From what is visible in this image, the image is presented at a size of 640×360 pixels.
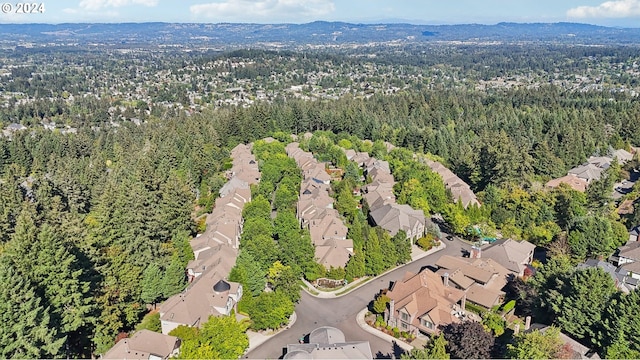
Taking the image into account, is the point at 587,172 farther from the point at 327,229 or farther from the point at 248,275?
the point at 248,275

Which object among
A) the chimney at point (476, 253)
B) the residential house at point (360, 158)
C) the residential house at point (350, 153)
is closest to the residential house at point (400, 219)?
the chimney at point (476, 253)

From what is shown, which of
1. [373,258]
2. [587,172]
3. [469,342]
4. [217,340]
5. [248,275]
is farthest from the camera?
[587,172]

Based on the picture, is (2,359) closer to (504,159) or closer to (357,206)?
(357,206)

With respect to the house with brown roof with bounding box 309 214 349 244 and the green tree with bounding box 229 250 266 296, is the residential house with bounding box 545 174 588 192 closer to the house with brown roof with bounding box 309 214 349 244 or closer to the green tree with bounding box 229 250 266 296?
the house with brown roof with bounding box 309 214 349 244

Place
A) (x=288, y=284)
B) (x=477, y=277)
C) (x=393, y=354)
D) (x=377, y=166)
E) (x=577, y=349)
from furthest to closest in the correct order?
(x=377, y=166) → (x=477, y=277) → (x=288, y=284) → (x=393, y=354) → (x=577, y=349)

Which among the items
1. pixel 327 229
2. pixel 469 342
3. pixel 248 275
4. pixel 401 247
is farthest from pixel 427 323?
pixel 327 229

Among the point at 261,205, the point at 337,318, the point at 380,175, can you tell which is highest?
the point at 261,205

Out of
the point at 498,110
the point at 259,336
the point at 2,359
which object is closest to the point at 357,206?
the point at 259,336
